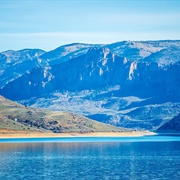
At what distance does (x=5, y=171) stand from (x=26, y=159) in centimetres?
4104

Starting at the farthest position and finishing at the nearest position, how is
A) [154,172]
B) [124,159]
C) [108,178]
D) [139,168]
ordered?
1. [124,159]
2. [139,168]
3. [154,172]
4. [108,178]

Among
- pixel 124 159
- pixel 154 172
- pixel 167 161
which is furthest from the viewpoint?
pixel 124 159

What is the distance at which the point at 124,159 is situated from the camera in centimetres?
19950

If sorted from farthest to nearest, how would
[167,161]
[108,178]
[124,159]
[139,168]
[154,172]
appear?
1. [124,159]
2. [167,161]
3. [139,168]
4. [154,172]
5. [108,178]

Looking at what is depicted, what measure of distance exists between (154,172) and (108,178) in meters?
15.7

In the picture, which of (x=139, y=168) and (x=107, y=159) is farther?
(x=107, y=159)

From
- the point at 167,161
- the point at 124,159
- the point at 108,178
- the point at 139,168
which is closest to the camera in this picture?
the point at 108,178

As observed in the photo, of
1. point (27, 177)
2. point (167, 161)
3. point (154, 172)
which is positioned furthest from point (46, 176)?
point (167, 161)

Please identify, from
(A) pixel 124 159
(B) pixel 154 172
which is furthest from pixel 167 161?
(B) pixel 154 172

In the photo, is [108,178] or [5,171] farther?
[5,171]

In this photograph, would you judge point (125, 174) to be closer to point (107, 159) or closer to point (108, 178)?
point (108, 178)

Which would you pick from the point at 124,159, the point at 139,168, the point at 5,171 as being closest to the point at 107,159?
the point at 124,159

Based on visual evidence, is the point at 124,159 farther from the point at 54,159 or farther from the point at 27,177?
the point at 27,177

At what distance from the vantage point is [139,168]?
542ft
